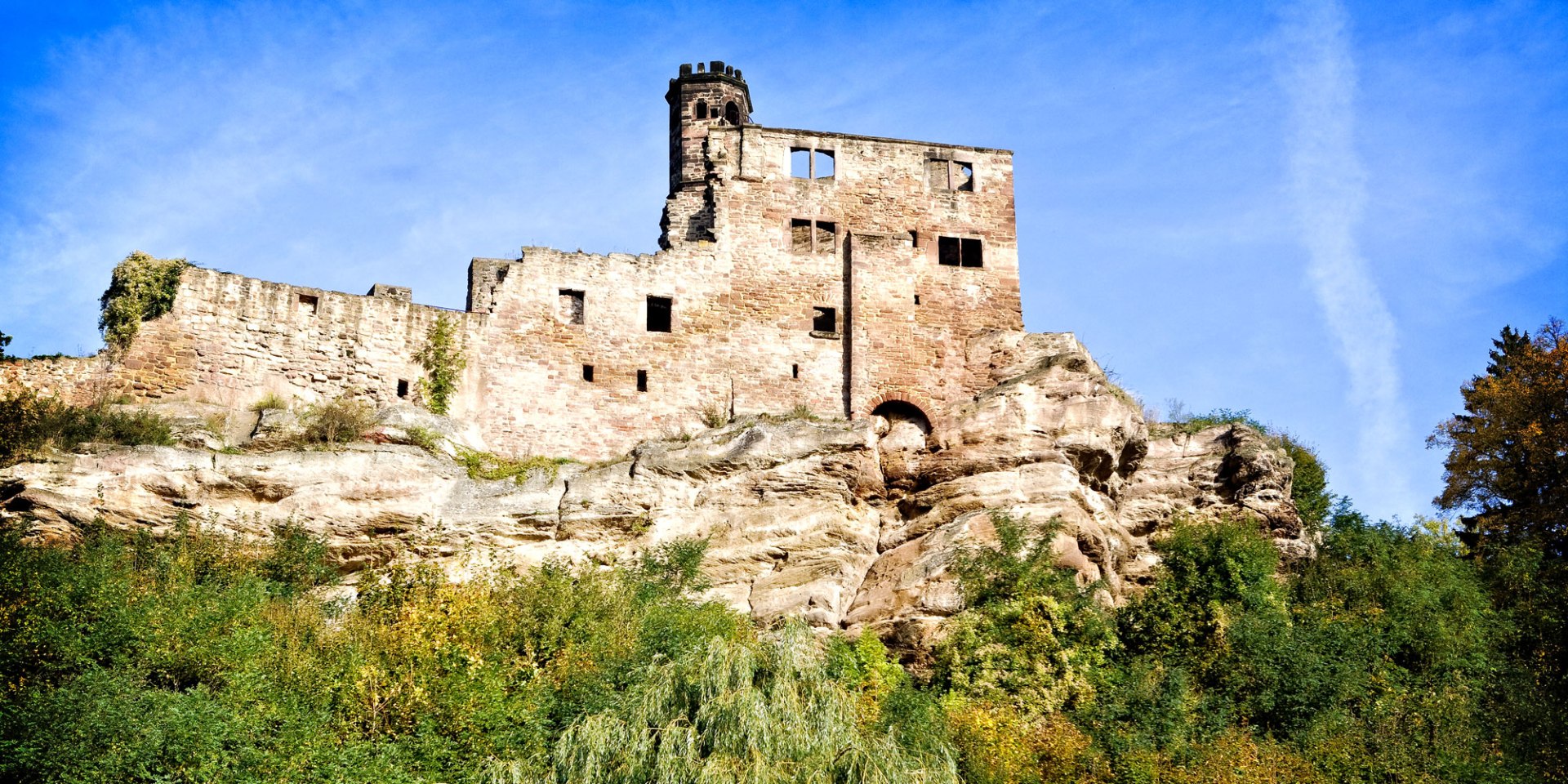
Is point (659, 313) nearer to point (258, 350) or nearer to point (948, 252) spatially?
point (948, 252)

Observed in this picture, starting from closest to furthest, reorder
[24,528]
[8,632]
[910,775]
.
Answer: [910,775]
[8,632]
[24,528]

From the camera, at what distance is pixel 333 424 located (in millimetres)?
31875

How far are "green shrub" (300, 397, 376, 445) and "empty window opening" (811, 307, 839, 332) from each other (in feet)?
32.7

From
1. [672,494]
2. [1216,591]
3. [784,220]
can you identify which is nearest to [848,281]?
[784,220]

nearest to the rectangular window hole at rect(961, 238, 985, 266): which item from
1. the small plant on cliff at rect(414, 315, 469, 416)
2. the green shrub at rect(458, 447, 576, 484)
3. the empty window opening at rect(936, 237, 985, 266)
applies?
the empty window opening at rect(936, 237, 985, 266)

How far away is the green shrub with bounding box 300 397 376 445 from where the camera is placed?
3169 centimetres

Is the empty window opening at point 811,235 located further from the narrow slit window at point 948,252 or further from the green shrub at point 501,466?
the green shrub at point 501,466

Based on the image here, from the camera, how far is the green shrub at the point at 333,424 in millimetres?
31688

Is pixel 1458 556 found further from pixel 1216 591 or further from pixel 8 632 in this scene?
pixel 8 632

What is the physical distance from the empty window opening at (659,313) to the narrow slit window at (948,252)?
656cm

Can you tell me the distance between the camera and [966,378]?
36.9m

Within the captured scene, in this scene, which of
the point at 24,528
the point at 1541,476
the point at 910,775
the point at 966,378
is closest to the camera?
the point at 910,775

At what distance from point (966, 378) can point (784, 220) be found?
5372mm

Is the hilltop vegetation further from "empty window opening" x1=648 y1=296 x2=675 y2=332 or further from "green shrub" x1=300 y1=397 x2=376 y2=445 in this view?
"empty window opening" x1=648 y1=296 x2=675 y2=332
